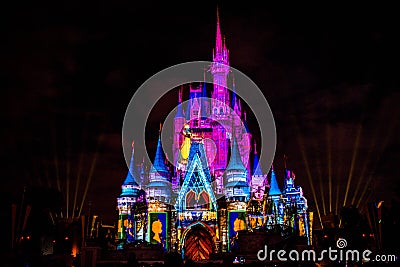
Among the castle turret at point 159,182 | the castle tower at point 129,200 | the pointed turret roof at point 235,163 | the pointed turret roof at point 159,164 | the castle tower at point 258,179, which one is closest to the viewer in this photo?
the castle turret at point 159,182

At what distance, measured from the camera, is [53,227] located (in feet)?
163

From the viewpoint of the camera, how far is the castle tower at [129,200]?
64575 millimetres

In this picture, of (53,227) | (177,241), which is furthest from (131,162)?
(53,227)

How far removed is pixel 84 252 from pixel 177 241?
25.2 metres

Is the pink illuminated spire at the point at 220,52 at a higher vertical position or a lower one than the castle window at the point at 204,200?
higher

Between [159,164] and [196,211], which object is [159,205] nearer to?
[196,211]

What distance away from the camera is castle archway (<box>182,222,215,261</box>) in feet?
191

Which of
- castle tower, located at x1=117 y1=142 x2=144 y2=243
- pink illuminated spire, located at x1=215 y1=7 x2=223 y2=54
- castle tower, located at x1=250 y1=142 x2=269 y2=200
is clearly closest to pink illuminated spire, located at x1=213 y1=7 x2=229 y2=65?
pink illuminated spire, located at x1=215 y1=7 x2=223 y2=54

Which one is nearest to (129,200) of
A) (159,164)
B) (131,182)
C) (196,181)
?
(131,182)

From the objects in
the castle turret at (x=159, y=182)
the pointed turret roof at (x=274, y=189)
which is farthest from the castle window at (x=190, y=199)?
the pointed turret roof at (x=274, y=189)

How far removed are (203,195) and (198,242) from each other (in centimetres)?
625

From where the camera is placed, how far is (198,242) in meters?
61.0

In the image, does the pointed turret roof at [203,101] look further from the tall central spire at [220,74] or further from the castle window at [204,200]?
the castle window at [204,200]

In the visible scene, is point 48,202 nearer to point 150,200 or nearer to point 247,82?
point 150,200
